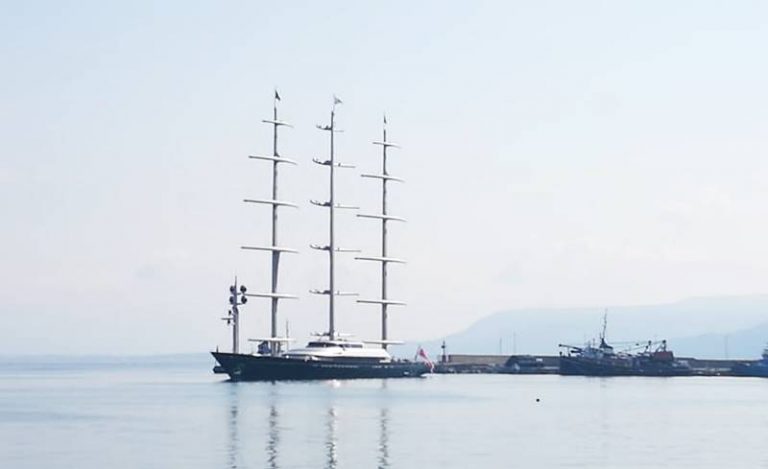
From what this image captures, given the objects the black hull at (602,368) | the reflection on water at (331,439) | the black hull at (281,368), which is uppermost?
the black hull at (602,368)

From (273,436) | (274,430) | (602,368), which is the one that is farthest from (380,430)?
(602,368)

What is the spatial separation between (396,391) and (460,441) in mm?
60624

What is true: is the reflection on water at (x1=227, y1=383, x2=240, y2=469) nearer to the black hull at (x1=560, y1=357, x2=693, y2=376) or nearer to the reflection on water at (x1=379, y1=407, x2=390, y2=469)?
the reflection on water at (x1=379, y1=407, x2=390, y2=469)

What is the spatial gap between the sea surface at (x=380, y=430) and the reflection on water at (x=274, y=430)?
0.27ft

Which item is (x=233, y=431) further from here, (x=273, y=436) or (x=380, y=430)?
(x=380, y=430)

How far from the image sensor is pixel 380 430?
77062mm

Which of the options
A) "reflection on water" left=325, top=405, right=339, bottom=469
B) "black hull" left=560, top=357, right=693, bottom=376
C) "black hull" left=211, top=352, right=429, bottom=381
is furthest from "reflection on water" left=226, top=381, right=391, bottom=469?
"black hull" left=560, top=357, right=693, bottom=376

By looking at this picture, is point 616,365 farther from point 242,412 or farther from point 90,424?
point 90,424

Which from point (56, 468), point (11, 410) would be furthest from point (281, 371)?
point (56, 468)

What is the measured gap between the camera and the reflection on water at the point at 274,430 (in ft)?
198

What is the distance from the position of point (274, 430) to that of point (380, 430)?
5.61 m

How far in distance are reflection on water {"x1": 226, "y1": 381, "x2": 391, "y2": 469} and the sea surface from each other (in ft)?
0.27

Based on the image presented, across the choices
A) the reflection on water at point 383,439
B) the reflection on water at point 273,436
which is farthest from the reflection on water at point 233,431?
the reflection on water at point 383,439

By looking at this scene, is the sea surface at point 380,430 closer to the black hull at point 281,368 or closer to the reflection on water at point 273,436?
the reflection on water at point 273,436
